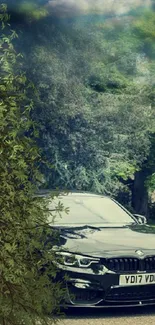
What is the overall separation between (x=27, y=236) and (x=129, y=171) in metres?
20.7

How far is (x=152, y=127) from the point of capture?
2467 centimetres

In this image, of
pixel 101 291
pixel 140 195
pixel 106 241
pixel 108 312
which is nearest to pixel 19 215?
pixel 101 291

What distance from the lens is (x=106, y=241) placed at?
622cm

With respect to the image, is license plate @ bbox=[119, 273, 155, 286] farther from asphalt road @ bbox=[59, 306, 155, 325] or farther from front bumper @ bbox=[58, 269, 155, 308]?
asphalt road @ bbox=[59, 306, 155, 325]

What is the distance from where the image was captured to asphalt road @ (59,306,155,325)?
5.87 metres

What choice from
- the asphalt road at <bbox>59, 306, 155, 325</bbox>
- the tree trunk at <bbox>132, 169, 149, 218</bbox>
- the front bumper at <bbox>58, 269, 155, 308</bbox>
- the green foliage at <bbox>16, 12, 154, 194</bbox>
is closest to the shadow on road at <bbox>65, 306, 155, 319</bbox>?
the asphalt road at <bbox>59, 306, 155, 325</bbox>

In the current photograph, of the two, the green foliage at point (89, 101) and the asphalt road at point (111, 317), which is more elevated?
the green foliage at point (89, 101)

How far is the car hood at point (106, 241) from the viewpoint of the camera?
5977 mm

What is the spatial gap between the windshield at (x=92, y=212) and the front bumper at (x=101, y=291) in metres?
0.90

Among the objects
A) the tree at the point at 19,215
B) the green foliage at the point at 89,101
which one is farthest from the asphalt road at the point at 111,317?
the green foliage at the point at 89,101

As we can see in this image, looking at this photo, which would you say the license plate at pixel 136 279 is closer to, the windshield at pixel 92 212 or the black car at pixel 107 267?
the black car at pixel 107 267

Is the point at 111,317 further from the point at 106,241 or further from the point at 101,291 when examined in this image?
the point at 106,241

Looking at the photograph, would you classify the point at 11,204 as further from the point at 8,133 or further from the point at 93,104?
the point at 93,104

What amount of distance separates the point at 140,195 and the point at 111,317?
20.7 meters
